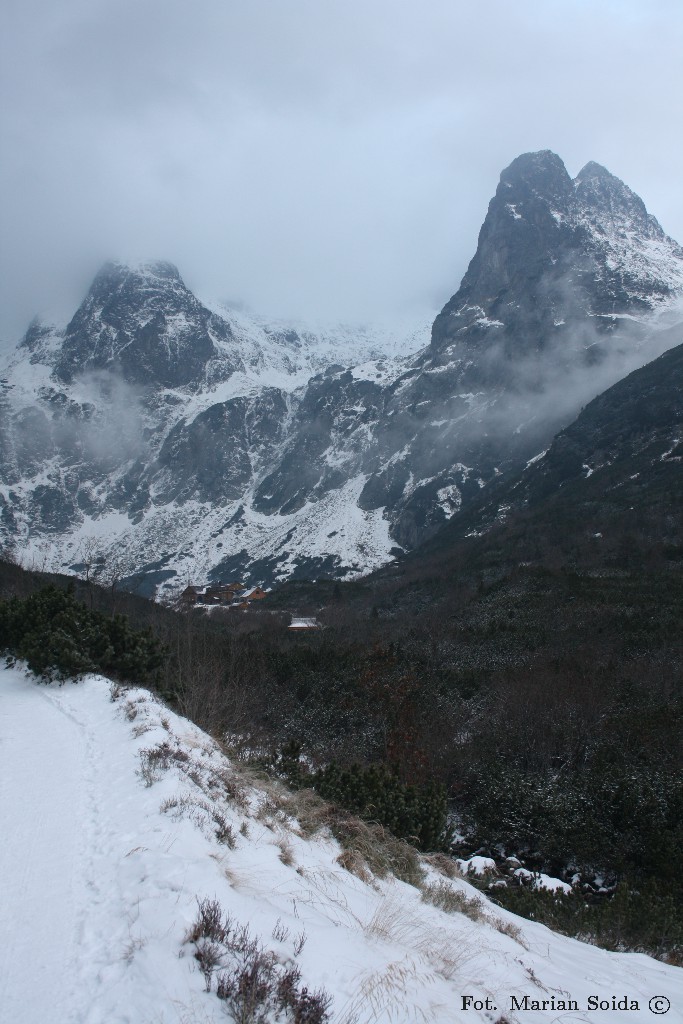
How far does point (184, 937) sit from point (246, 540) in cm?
15845

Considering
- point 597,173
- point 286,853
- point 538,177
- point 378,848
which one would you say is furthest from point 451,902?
point 597,173

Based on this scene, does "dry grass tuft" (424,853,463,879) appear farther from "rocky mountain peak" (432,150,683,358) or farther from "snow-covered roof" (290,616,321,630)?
"rocky mountain peak" (432,150,683,358)

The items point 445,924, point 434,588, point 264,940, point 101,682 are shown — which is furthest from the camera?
point 434,588

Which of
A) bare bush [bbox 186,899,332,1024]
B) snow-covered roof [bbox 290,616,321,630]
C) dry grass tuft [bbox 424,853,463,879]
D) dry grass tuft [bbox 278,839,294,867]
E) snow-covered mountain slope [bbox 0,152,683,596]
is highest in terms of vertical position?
snow-covered mountain slope [bbox 0,152,683,596]

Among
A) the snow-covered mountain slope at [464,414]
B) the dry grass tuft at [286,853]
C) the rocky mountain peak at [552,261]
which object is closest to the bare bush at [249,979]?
the dry grass tuft at [286,853]

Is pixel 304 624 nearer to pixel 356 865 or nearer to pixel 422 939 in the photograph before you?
pixel 356 865

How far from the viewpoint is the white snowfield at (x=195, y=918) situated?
350 centimetres

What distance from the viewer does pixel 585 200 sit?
182m

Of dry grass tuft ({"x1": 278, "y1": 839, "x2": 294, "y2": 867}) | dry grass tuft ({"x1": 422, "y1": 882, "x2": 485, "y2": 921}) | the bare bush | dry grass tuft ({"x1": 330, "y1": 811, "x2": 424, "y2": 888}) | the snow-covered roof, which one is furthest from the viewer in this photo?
the snow-covered roof

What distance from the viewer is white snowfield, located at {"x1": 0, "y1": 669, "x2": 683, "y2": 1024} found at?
3.50 m

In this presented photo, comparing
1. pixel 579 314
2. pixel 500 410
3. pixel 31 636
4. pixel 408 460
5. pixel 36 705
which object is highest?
pixel 579 314

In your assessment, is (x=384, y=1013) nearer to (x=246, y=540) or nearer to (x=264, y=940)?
(x=264, y=940)

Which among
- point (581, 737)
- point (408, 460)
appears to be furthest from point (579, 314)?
point (581, 737)

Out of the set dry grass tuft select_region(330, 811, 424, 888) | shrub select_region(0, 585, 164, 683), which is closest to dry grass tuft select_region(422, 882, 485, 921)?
dry grass tuft select_region(330, 811, 424, 888)
